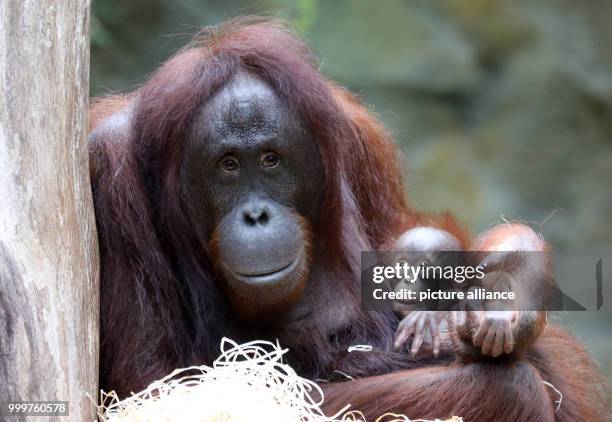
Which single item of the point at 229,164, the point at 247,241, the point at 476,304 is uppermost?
the point at 229,164

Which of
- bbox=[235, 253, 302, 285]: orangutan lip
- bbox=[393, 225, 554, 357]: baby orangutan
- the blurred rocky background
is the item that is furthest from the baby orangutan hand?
the blurred rocky background

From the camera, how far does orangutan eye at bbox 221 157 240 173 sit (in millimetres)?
3215

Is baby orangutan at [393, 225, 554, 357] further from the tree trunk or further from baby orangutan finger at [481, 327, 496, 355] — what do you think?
the tree trunk

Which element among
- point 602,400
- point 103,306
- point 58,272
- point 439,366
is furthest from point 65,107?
point 602,400

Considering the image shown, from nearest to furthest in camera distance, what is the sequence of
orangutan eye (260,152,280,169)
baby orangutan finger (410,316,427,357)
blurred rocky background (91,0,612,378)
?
orangutan eye (260,152,280,169), baby orangutan finger (410,316,427,357), blurred rocky background (91,0,612,378)

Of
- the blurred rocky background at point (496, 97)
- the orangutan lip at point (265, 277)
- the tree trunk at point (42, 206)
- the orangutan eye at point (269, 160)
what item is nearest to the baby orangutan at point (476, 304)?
the orangutan lip at point (265, 277)

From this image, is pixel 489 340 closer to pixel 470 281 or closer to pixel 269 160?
pixel 470 281

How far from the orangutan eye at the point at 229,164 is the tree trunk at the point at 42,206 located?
1.78 feet

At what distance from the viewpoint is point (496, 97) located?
798 cm

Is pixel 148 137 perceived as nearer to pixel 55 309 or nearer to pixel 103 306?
pixel 103 306

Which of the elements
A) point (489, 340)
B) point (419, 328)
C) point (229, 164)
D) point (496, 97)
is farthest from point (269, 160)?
point (496, 97)

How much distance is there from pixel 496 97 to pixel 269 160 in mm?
5091

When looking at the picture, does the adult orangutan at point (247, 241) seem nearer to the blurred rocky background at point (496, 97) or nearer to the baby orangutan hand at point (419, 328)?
the baby orangutan hand at point (419, 328)

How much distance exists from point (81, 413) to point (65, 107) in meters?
0.89
